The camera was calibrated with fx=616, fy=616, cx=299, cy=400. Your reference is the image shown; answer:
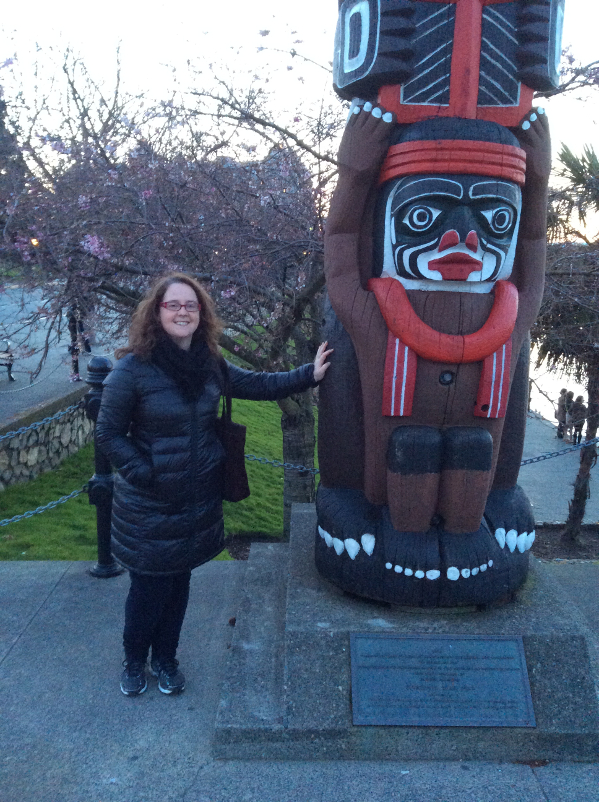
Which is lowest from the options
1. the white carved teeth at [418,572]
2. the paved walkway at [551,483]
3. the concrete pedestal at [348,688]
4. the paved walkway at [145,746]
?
the paved walkway at [551,483]

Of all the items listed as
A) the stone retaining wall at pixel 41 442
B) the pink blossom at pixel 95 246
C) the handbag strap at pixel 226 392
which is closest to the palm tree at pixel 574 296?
the handbag strap at pixel 226 392

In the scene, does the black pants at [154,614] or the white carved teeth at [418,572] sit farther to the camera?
the white carved teeth at [418,572]

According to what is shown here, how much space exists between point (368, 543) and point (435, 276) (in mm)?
1161

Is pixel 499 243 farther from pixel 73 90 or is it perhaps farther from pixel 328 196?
pixel 73 90

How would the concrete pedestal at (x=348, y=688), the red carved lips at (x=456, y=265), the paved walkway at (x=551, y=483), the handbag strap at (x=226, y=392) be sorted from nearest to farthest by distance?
the concrete pedestal at (x=348, y=688)
the red carved lips at (x=456, y=265)
the handbag strap at (x=226, y=392)
the paved walkway at (x=551, y=483)

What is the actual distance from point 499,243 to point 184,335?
53.4 inches

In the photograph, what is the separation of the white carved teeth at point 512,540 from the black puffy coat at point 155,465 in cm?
128

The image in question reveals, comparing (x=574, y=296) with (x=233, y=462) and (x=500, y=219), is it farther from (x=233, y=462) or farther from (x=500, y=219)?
(x=233, y=462)

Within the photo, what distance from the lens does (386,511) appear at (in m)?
2.74

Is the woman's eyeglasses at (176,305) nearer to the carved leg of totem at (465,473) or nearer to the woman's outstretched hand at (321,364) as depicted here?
the woman's outstretched hand at (321,364)

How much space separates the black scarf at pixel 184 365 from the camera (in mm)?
2316

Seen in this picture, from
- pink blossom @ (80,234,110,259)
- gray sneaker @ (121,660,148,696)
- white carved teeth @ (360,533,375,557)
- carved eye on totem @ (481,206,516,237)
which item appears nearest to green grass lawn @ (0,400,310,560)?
gray sneaker @ (121,660,148,696)

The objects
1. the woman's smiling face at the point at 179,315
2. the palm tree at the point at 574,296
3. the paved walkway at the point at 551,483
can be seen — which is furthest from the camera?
the paved walkway at the point at 551,483

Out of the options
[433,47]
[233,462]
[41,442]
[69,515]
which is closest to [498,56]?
[433,47]
